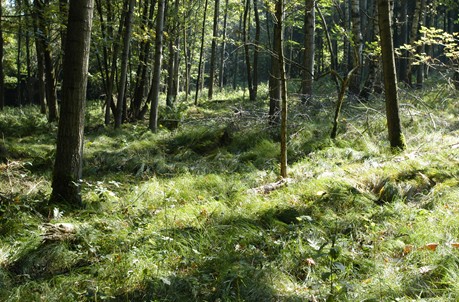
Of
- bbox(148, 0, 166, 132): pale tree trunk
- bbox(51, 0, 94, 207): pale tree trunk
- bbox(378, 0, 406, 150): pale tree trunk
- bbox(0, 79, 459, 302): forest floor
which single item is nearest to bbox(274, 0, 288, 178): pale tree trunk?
bbox(0, 79, 459, 302): forest floor

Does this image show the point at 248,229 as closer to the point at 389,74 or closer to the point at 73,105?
the point at 73,105

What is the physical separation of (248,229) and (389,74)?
14.3ft

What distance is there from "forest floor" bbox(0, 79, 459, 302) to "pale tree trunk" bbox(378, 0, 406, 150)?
32 cm

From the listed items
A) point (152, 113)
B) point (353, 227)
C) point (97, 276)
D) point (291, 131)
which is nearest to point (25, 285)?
point (97, 276)

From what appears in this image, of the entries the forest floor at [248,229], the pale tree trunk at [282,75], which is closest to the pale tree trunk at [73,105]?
the forest floor at [248,229]

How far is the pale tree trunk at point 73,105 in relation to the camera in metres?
4.68

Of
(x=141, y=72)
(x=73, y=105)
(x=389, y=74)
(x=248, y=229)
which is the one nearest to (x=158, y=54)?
(x=141, y=72)

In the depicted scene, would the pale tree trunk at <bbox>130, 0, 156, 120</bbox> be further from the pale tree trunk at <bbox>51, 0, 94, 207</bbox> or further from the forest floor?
the pale tree trunk at <bbox>51, 0, 94, 207</bbox>

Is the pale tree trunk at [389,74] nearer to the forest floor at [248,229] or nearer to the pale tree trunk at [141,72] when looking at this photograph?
the forest floor at [248,229]

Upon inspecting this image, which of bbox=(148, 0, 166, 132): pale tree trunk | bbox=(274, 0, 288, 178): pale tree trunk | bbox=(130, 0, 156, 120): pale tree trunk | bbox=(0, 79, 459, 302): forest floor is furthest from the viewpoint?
bbox=(130, 0, 156, 120): pale tree trunk

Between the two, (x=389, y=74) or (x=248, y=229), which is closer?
(x=248, y=229)

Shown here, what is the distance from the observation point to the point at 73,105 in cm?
477

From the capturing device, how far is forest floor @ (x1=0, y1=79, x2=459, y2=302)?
3145mm

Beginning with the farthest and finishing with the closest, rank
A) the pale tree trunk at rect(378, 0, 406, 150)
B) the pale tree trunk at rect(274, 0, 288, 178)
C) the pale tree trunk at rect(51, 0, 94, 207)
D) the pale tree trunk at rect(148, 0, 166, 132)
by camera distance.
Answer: the pale tree trunk at rect(148, 0, 166, 132)
the pale tree trunk at rect(378, 0, 406, 150)
the pale tree trunk at rect(274, 0, 288, 178)
the pale tree trunk at rect(51, 0, 94, 207)
